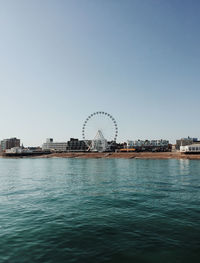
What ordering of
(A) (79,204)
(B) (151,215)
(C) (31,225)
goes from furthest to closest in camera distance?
(A) (79,204)
(B) (151,215)
(C) (31,225)

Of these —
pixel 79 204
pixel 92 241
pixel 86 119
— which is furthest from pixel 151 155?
pixel 92 241

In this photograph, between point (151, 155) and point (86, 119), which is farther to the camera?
point (86, 119)

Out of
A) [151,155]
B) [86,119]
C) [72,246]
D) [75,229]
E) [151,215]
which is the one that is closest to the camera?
[72,246]

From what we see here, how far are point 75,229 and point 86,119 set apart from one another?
153 m

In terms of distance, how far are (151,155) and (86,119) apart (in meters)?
66.5

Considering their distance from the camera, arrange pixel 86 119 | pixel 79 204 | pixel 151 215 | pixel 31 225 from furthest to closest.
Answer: pixel 86 119, pixel 79 204, pixel 151 215, pixel 31 225

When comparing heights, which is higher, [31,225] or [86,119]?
[86,119]

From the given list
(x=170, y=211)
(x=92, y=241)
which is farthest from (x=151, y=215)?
(x=92, y=241)

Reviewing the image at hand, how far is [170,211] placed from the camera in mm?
18000

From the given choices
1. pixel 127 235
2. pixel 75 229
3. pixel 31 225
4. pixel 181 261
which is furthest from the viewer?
pixel 31 225

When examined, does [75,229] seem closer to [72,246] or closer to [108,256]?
A: [72,246]

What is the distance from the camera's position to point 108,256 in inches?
405

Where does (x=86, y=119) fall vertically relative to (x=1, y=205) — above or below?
above

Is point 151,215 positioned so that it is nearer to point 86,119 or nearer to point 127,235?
point 127,235
